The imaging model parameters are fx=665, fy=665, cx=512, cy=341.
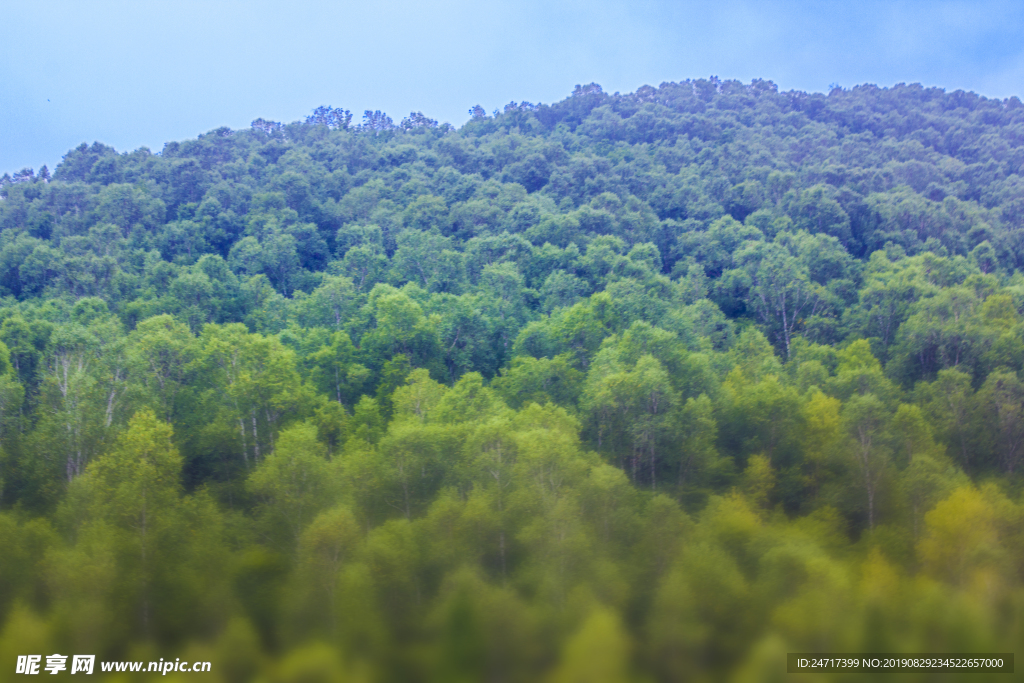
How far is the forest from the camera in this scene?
20.6 metres

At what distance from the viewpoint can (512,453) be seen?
98.9ft

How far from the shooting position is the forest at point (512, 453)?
2056cm

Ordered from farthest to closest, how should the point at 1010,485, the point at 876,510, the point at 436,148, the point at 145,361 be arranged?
the point at 436,148
the point at 145,361
the point at 1010,485
the point at 876,510

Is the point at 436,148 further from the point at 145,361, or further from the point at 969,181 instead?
the point at 145,361

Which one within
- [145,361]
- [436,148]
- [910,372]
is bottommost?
[910,372]

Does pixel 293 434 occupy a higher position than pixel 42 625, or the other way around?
pixel 293 434

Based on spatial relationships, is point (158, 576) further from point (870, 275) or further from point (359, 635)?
point (870, 275)

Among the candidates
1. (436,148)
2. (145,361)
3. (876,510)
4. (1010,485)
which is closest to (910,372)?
(1010,485)

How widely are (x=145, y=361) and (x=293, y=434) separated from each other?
1268cm

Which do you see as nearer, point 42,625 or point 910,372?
point 42,625

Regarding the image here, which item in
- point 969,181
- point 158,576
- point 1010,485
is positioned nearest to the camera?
point 158,576

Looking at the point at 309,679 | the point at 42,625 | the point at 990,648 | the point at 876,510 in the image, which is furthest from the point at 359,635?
the point at 876,510

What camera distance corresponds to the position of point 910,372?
45.6 metres

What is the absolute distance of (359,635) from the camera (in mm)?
20656
